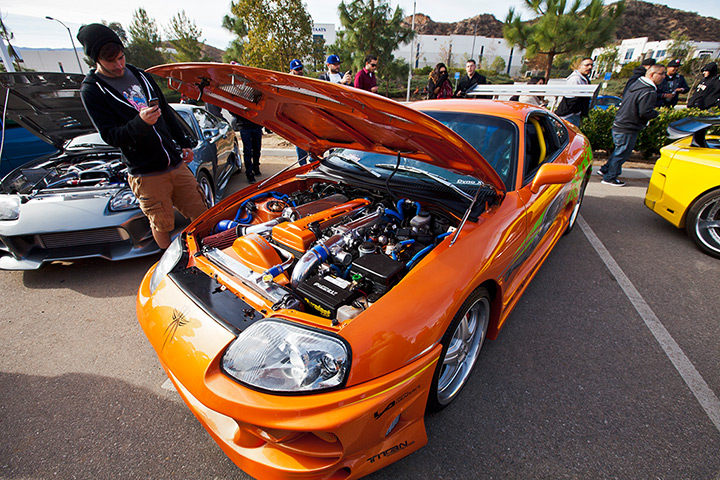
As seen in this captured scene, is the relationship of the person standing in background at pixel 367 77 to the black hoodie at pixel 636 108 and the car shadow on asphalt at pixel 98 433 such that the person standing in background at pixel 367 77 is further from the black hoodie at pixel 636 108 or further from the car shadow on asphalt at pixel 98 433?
the car shadow on asphalt at pixel 98 433

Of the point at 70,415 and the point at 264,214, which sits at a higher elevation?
the point at 264,214

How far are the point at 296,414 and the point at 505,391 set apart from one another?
1283 mm

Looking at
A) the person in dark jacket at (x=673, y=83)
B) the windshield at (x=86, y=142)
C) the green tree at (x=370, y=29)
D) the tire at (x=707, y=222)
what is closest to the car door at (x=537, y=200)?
the tire at (x=707, y=222)

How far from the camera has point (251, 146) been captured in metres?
5.34

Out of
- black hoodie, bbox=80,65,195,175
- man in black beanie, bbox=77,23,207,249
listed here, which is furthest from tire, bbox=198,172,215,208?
black hoodie, bbox=80,65,195,175

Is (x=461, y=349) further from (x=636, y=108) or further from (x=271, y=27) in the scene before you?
(x=271, y=27)

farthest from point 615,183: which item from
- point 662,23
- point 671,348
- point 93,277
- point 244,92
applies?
point 662,23

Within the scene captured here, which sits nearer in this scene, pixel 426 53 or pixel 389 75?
pixel 389 75

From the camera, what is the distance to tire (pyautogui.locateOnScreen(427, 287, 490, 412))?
1462mm

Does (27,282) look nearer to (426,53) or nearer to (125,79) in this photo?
(125,79)

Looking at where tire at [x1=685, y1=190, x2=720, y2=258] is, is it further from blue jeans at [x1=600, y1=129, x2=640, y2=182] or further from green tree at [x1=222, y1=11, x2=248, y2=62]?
green tree at [x1=222, y1=11, x2=248, y2=62]

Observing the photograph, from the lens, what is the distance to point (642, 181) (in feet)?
18.3

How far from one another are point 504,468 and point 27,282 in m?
3.86

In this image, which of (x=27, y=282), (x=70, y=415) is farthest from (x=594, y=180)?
(x=27, y=282)
